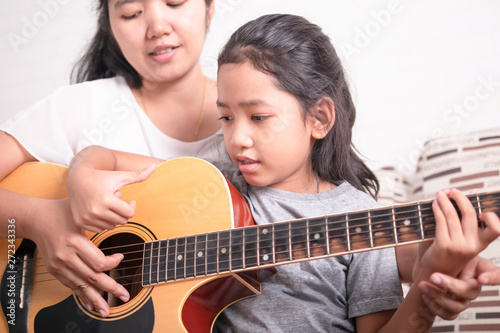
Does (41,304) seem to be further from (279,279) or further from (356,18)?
(356,18)

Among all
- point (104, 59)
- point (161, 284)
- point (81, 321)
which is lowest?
point (81, 321)

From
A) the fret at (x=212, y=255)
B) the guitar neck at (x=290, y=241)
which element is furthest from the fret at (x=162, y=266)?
the fret at (x=212, y=255)

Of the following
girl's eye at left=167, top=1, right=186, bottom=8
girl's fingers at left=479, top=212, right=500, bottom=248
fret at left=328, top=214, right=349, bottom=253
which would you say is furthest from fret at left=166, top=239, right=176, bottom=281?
girl's eye at left=167, top=1, right=186, bottom=8

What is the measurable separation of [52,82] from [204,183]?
63.2 inches

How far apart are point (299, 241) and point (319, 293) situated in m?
0.22

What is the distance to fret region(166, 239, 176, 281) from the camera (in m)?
1.08

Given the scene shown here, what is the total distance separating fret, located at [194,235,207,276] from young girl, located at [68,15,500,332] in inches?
6.7

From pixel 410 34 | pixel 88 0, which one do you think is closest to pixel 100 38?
pixel 88 0

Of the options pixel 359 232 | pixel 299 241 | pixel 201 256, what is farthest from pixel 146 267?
pixel 359 232

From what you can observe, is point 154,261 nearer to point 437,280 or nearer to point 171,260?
point 171,260

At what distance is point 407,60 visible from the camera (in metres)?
2.08

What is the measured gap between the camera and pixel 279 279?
1.16 meters

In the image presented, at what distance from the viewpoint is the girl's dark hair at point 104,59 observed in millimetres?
1680

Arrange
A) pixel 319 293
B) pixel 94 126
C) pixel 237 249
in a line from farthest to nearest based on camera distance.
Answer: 1. pixel 94 126
2. pixel 319 293
3. pixel 237 249
